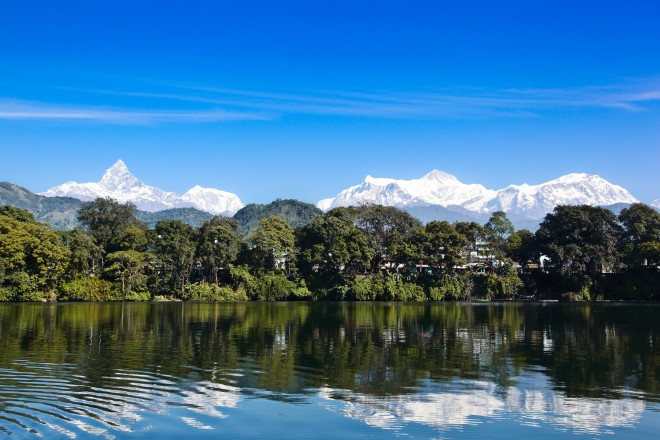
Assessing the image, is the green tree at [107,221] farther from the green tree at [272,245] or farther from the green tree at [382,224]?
the green tree at [382,224]

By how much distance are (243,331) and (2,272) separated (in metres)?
43.7

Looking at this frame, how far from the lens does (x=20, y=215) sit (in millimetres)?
80812

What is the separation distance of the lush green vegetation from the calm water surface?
1708 inches

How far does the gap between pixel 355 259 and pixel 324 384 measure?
62.8 m

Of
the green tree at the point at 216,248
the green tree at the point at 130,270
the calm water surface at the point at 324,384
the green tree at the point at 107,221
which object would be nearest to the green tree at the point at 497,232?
the green tree at the point at 216,248

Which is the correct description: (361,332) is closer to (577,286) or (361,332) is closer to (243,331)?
(243,331)

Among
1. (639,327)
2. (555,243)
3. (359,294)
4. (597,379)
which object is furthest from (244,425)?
(555,243)

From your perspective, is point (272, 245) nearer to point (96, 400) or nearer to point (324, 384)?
point (324, 384)

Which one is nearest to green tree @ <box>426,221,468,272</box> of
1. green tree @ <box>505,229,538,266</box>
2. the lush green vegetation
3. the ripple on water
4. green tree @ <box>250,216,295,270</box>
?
the lush green vegetation

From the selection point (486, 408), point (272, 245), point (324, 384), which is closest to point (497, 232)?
point (272, 245)

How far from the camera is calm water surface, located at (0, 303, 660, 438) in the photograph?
560 inches

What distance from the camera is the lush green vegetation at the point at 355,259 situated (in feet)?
259

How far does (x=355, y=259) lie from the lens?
8188 centimetres

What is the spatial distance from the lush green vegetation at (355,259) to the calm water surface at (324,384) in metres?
43.4
